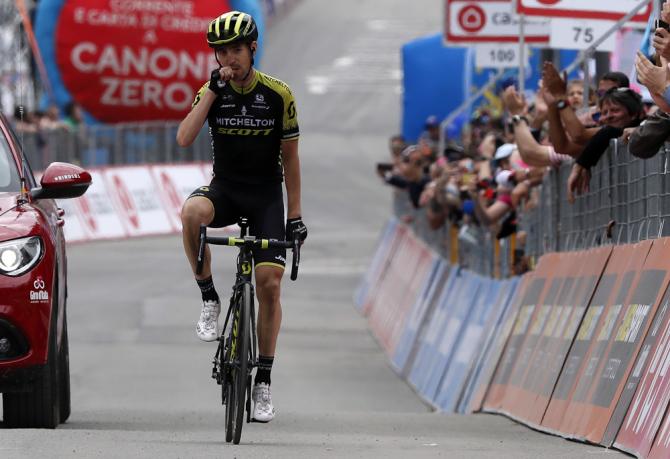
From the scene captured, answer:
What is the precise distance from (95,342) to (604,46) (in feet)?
28.1

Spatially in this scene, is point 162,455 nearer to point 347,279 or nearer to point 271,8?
point 347,279

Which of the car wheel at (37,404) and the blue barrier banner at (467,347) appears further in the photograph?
the blue barrier banner at (467,347)

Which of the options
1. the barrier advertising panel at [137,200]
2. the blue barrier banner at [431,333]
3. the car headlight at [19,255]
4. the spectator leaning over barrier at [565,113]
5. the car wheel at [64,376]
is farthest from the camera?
the barrier advertising panel at [137,200]

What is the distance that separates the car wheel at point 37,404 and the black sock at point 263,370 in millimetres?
1115

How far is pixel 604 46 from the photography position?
1386 centimetres

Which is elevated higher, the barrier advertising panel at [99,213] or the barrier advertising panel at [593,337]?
the barrier advertising panel at [593,337]

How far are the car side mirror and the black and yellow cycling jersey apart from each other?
728 mm

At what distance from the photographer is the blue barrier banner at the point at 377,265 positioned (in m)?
25.0

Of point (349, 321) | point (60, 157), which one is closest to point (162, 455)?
point (349, 321)

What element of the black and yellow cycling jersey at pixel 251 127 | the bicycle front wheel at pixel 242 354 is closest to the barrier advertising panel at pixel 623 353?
the bicycle front wheel at pixel 242 354

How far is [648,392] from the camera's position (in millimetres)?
8953

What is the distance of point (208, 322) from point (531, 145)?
398 centimetres

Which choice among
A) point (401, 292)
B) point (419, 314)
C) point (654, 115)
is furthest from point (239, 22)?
point (401, 292)

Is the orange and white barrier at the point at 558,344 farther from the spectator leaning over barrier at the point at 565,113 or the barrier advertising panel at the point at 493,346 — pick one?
the spectator leaning over barrier at the point at 565,113
